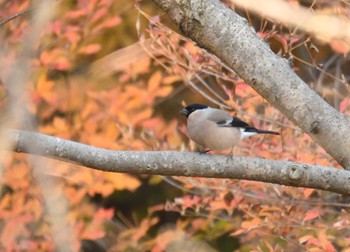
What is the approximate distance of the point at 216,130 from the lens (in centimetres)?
394

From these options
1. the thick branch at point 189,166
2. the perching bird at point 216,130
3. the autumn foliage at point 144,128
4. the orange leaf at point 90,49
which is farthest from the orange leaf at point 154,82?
the thick branch at point 189,166

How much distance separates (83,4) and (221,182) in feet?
6.09

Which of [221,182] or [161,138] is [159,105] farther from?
[221,182]

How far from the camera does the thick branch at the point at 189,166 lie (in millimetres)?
2479

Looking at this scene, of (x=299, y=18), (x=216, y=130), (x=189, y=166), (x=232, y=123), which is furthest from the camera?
(x=232, y=123)

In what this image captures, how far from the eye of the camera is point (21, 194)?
5.62 m

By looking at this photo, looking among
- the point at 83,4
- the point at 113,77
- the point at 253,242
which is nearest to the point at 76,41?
the point at 83,4

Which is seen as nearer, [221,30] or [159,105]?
[221,30]

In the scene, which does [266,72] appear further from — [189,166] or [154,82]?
[154,82]

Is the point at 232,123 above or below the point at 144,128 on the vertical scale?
above

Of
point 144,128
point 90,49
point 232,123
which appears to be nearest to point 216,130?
point 232,123

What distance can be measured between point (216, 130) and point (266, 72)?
1294 mm

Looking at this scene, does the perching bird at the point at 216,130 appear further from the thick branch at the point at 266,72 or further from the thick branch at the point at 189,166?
the thick branch at the point at 189,166

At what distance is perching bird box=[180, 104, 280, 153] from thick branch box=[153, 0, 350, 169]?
49.2 inches
